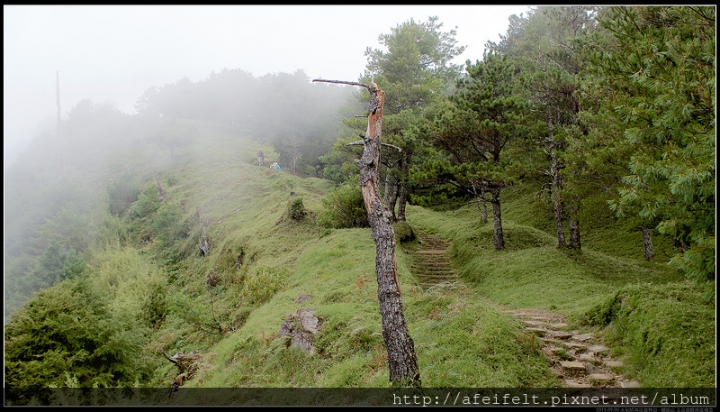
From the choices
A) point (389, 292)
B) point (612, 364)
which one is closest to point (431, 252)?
point (612, 364)

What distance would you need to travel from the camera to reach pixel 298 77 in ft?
208

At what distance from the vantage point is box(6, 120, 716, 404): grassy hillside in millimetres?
6766

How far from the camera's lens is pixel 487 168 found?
17.2 meters

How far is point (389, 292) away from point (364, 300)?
611cm

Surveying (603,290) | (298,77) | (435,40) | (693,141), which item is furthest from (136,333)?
→ (298,77)

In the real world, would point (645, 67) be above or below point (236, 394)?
above

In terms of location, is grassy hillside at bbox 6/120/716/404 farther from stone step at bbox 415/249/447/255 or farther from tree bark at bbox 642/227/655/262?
stone step at bbox 415/249/447/255

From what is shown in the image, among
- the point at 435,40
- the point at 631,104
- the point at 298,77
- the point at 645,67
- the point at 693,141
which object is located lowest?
the point at 693,141

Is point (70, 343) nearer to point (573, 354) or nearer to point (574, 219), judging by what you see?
point (573, 354)

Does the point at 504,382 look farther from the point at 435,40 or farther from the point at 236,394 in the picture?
the point at 435,40

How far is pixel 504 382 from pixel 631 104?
19.4 ft

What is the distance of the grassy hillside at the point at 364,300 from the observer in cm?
677

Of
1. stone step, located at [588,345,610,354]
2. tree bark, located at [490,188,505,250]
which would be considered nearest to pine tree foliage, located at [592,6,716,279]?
stone step, located at [588,345,610,354]

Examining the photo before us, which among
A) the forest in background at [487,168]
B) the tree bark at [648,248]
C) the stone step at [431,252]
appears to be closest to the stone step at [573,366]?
the forest in background at [487,168]
